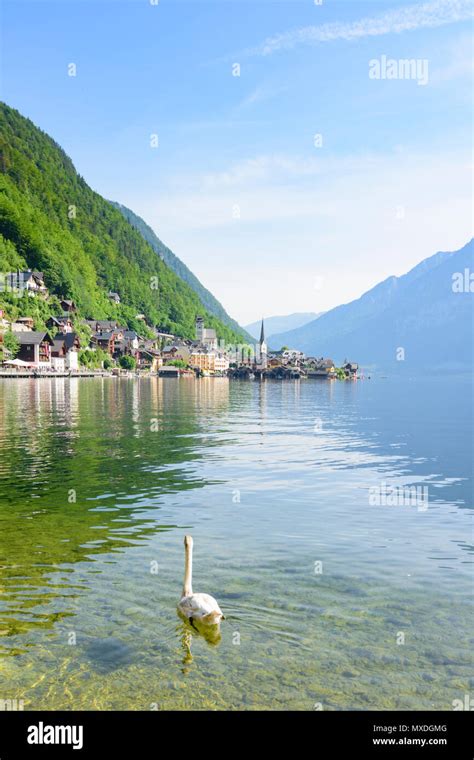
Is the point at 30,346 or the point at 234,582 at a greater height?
the point at 30,346

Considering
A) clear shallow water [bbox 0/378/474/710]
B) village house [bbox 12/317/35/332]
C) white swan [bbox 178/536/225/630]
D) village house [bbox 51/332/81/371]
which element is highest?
village house [bbox 12/317/35/332]

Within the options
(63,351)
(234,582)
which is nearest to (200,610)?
(234,582)

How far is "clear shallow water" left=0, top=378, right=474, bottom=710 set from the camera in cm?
1149

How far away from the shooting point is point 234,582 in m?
16.7

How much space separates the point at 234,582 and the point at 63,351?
186 meters

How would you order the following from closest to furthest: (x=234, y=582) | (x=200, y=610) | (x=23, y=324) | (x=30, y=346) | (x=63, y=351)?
(x=200, y=610), (x=234, y=582), (x=30, y=346), (x=23, y=324), (x=63, y=351)

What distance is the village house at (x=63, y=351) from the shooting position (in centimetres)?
19075

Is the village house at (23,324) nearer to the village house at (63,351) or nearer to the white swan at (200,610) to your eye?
the village house at (63,351)

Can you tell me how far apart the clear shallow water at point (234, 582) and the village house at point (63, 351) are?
512ft

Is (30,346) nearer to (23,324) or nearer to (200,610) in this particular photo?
(23,324)

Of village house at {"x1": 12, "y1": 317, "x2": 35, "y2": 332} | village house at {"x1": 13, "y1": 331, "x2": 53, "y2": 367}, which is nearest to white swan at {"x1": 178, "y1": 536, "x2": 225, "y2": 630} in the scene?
village house at {"x1": 13, "y1": 331, "x2": 53, "y2": 367}

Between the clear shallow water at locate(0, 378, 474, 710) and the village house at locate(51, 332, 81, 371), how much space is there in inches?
6146

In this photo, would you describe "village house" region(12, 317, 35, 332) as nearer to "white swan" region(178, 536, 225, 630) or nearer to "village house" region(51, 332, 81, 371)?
"village house" region(51, 332, 81, 371)
